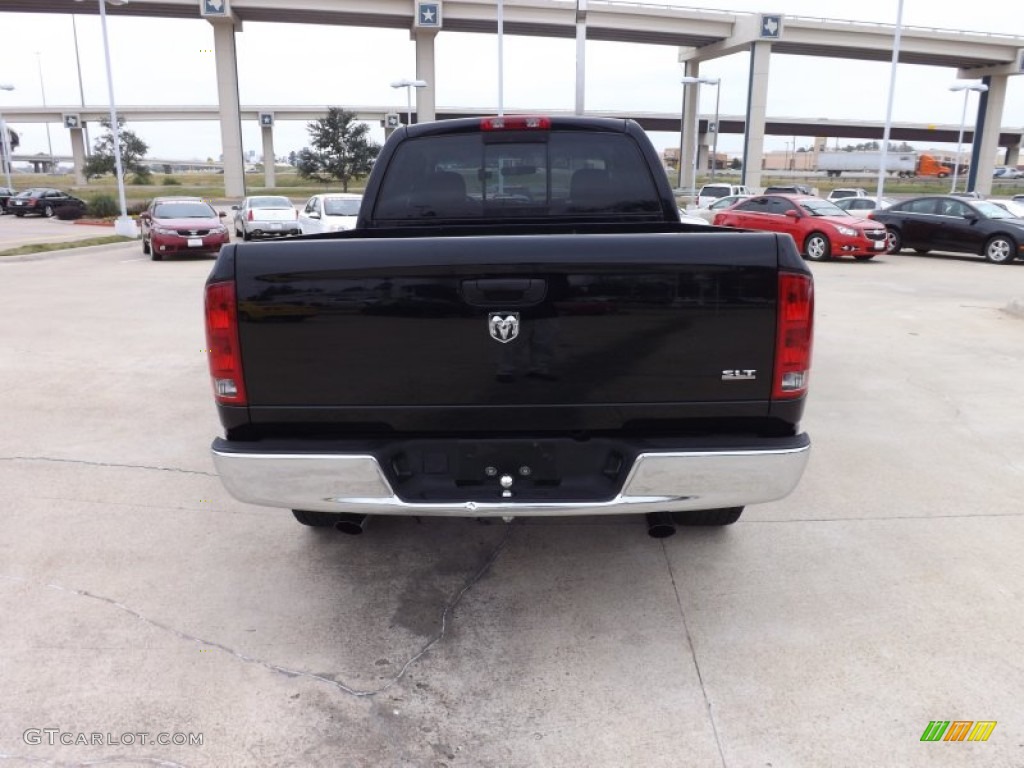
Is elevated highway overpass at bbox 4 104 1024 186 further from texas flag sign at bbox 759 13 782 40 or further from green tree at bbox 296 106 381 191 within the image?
texas flag sign at bbox 759 13 782 40

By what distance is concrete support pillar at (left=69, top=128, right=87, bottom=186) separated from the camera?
289 feet

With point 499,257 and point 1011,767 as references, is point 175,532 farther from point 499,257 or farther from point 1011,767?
point 1011,767

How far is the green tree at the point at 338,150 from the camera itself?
2319 inches

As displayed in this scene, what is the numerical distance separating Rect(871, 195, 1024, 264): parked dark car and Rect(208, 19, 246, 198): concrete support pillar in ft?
140

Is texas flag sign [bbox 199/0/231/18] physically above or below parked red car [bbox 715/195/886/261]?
above

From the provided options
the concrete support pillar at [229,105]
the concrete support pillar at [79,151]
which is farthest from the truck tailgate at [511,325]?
the concrete support pillar at [79,151]

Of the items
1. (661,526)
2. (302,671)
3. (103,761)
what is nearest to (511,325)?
(661,526)

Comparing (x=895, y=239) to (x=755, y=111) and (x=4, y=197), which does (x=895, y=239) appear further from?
(x=4, y=197)

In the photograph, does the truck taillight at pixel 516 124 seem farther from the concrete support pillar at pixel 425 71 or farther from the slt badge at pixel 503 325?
the concrete support pillar at pixel 425 71

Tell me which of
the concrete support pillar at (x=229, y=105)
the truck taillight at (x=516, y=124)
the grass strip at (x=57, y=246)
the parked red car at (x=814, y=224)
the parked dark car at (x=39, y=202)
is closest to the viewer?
the truck taillight at (x=516, y=124)

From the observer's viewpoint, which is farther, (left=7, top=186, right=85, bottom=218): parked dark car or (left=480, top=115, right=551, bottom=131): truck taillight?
(left=7, top=186, right=85, bottom=218): parked dark car

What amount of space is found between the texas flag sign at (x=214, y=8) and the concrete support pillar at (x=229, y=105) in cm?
156

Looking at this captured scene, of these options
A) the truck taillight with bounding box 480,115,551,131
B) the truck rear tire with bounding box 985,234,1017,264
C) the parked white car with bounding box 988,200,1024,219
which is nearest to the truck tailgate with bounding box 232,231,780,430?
the truck taillight with bounding box 480,115,551,131

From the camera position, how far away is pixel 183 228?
19281mm
